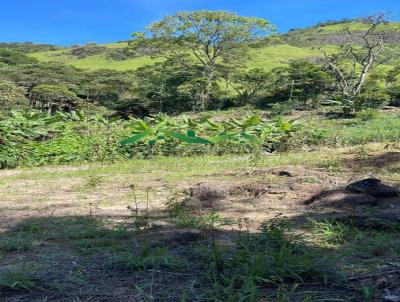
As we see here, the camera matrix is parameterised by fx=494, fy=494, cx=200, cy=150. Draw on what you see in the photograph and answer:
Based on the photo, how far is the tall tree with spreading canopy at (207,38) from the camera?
30.7m

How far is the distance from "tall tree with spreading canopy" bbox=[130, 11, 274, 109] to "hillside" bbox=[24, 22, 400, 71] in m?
2.44

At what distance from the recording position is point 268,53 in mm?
43938

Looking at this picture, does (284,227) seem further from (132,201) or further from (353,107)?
(353,107)

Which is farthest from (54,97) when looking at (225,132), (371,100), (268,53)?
(268,53)

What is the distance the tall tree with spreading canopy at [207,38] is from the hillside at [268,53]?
244cm

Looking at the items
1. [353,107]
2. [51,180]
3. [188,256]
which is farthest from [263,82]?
[188,256]

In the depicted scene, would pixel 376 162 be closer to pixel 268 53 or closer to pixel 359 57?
pixel 359 57

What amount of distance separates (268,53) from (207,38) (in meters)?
13.6

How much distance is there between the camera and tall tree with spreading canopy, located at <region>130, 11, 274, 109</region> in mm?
30661

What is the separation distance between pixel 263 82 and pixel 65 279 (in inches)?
1060

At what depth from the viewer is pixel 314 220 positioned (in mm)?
4184

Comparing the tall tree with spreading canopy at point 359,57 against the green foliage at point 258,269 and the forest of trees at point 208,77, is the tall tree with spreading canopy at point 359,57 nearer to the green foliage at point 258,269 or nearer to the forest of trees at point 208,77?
the forest of trees at point 208,77

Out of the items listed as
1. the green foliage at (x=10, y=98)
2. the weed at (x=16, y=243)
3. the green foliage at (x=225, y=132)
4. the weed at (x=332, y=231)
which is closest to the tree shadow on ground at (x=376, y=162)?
the green foliage at (x=225, y=132)

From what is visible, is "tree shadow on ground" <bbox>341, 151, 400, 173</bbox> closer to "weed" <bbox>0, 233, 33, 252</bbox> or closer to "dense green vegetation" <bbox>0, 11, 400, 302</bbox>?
"dense green vegetation" <bbox>0, 11, 400, 302</bbox>
